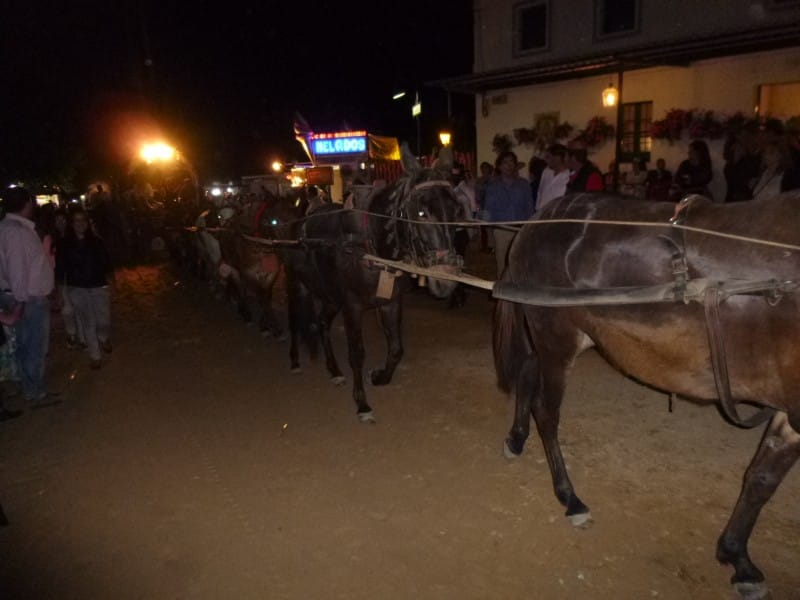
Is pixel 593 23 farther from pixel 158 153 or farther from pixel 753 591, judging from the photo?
pixel 753 591

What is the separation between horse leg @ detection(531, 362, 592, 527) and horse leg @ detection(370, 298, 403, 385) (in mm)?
2110

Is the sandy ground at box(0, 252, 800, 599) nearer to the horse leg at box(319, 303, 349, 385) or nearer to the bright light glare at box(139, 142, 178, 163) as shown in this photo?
the horse leg at box(319, 303, 349, 385)

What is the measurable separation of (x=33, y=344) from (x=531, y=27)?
1635 cm

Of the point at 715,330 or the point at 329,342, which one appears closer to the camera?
the point at 715,330

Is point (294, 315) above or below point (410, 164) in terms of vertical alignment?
below

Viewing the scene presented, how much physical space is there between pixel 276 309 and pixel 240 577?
750 centimetres

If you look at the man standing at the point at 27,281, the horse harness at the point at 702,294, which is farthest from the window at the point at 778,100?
the man standing at the point at 27,281

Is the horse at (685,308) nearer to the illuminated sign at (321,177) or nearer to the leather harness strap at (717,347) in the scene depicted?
the leather harness strap at (717,347)

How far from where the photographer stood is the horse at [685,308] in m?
2.59

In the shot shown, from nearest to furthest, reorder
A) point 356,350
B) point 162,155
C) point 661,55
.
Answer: point 356,350 → point 661,55 → point 162,155

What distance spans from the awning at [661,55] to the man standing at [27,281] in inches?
459

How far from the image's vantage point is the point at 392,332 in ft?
18.8

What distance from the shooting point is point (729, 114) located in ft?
41.8

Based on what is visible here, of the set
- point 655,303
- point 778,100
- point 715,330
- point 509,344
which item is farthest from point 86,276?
point 778,100
